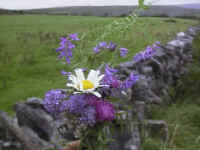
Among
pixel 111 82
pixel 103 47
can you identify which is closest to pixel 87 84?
pixel 111 82

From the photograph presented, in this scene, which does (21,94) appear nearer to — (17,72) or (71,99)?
(17,72)

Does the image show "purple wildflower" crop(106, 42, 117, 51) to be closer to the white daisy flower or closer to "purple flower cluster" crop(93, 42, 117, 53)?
"purple flower cluster" crop(93, 42, 117, 53)

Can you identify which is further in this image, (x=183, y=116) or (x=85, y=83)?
(x=183, y=116)

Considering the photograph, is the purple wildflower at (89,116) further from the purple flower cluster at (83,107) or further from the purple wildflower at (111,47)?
the purple wildflower at (111,47)

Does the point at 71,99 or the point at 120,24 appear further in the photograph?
the point at 120,24

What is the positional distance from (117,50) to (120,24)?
0.55ft

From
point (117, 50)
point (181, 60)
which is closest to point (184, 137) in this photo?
point (117, 50)

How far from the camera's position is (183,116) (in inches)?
152

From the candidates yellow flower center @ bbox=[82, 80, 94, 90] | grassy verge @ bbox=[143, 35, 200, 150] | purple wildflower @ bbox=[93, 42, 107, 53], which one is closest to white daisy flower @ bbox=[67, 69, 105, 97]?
yellow flower center @ bbox=[82, 80, 94, 90]

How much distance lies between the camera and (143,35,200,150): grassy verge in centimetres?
305

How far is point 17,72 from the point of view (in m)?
4.25

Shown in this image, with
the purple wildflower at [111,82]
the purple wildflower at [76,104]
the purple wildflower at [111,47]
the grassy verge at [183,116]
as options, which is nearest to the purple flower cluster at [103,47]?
the purple wildflower at [111,47]

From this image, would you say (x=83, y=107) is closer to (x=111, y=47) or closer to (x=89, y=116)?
(x=89, y=116)

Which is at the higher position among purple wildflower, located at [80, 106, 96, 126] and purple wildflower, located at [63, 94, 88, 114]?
purple wildflower, located at [63, 94, 88, 114]
